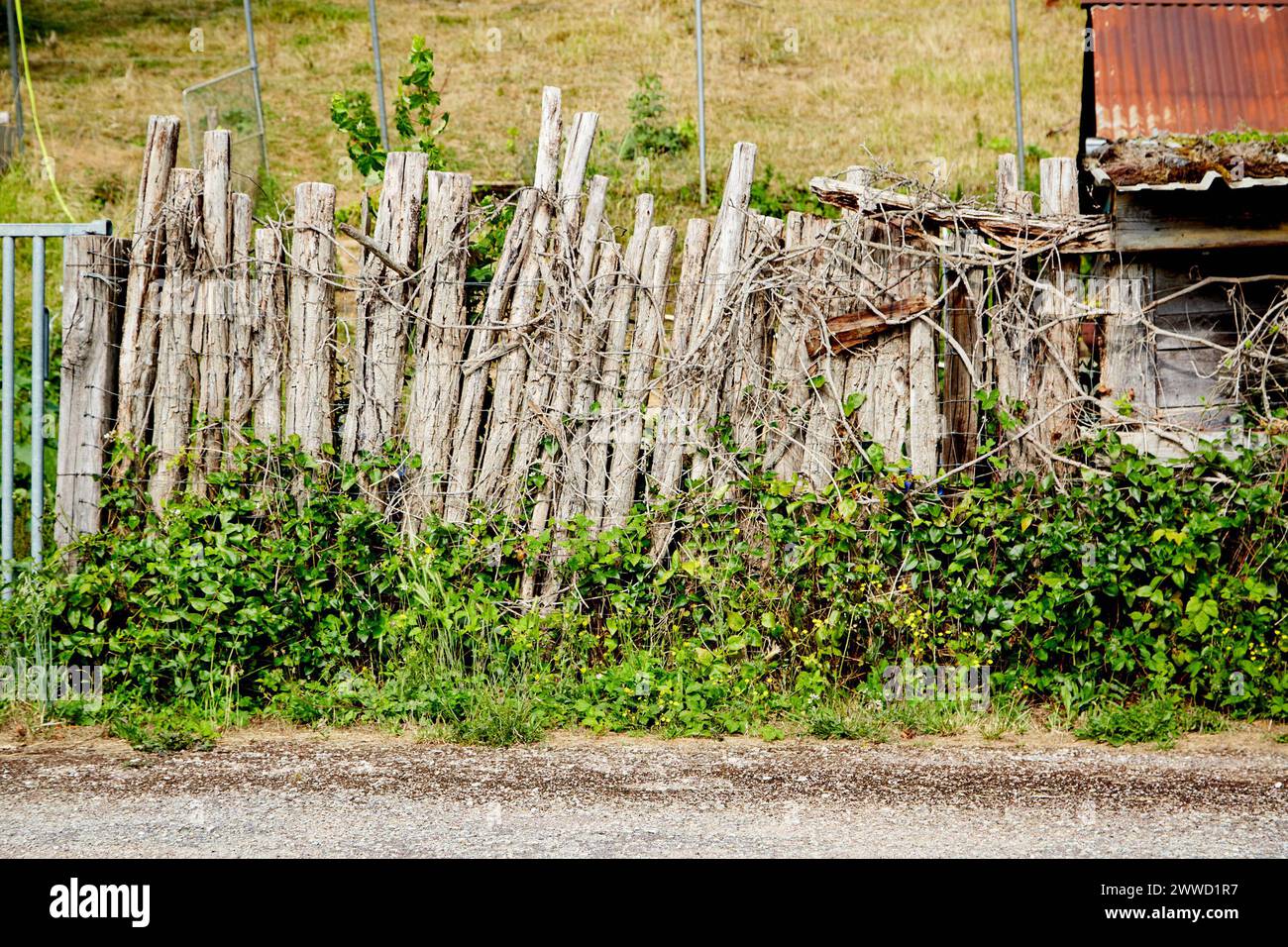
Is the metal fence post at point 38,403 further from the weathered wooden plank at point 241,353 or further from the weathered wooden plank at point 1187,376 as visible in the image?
the weathered wooden plank at point 1187,376

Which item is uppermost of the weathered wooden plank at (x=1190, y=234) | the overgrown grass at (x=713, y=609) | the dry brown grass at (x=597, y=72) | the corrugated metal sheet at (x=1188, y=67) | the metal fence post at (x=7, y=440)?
the dry brown grass at (x=597, y=72)

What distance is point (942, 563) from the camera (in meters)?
5.34

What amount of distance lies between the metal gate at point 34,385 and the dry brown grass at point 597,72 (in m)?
6.75

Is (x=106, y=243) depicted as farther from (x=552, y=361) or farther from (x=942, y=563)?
(x=942, y=563)

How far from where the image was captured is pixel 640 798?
4.37 metres

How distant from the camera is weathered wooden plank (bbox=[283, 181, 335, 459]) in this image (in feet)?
17.9

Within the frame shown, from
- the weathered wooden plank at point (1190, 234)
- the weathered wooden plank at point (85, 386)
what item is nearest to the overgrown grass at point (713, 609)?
the weathered wooden plank at point (85, 386)

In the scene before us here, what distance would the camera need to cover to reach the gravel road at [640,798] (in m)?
3.96

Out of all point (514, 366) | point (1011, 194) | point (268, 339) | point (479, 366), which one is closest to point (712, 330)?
point (514, 366)

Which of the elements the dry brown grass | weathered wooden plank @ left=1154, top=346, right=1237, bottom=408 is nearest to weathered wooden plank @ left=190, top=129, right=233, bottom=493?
weathered wooden plank @ left=1154, top=346, right=1237, bottom=408

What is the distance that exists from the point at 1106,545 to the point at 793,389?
5.16 ft

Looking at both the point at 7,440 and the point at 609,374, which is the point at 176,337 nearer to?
the point at 7,440

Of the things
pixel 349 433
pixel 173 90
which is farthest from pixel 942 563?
pixel 173 90

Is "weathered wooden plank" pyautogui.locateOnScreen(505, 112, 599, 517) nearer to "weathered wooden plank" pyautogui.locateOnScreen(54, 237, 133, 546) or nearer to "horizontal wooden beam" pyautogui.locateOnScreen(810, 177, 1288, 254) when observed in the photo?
"horizontal wooden beam" pyautogui.locateOnScreen(810, 177, 1288, 254)
